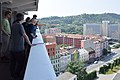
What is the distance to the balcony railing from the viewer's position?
4.10ft

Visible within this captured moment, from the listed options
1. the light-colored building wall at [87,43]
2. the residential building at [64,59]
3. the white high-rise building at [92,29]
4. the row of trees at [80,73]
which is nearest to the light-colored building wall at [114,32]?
Answer: the white high-rise building at [92,29]

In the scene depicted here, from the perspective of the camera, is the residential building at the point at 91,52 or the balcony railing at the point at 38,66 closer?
the balcony railing at the point at 38,66

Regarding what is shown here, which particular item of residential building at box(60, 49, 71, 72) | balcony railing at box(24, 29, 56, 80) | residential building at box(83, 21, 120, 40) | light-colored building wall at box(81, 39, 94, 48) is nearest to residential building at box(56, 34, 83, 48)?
light-colored building wall at box(81, 39, 94, 48)

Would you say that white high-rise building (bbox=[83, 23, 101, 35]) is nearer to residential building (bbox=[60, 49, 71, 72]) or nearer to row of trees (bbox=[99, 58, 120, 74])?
residential building (bbox=[60, 49, 71, 72])

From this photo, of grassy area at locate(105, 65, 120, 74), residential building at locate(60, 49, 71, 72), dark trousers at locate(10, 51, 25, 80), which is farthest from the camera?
residential building at locate(60, 49, 71, 72)

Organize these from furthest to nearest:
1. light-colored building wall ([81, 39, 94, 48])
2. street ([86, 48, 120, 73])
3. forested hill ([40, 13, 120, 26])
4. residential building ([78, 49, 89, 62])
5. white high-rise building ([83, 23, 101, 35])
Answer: forested hill ([40, 13, 120, 26]) < white high-rise building ([83, 23, 101, 35]) < light-colored building wall ([81, 39, 94, 48]) < residential building ([78, 49, 89, 62]) < street ([86, 48, 120, 73])

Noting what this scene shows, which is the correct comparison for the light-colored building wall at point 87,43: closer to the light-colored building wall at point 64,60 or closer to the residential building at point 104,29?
the light-colored building wall at point 64,60

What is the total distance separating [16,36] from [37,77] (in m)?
0.47

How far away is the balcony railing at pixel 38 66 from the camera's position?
125 centimetres

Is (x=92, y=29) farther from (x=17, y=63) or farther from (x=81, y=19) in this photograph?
(x=17, y=63)

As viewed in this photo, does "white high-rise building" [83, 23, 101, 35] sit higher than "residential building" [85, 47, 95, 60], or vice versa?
"white high-rise building" [83, 23, 101, 35]

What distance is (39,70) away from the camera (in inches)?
51.8

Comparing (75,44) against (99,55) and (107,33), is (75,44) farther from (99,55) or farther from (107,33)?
(107,33)

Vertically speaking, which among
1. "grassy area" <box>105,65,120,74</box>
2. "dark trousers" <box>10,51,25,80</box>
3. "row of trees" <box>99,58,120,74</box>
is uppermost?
"dark trousers" <box>10,51,25,80</box>
